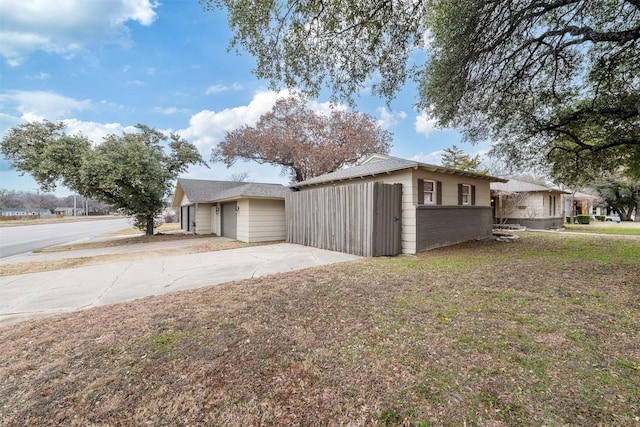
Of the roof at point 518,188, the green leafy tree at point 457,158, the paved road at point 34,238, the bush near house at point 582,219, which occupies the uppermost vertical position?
the green leafy tree at point 457,158

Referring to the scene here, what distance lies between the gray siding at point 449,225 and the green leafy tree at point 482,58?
281 cm

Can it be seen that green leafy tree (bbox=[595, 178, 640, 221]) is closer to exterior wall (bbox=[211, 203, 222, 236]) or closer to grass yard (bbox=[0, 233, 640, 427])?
grass yard (bbox=[0, 233, 640, 427])

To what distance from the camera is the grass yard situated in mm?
1899

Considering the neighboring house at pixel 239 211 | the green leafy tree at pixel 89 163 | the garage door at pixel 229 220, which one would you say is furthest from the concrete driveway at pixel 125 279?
the green leafy tree at pixel 89 163

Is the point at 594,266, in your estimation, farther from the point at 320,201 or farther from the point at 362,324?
the point at 320,201

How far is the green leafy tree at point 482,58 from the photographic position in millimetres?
5422

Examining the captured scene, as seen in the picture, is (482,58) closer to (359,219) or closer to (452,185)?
(452,185)

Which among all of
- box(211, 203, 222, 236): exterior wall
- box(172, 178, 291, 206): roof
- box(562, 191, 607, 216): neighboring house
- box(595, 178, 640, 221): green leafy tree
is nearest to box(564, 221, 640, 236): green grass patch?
box(562, 191, 607, 216): neighboring house

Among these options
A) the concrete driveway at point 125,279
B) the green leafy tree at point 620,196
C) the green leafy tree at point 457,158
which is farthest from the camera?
the green leafy tree at point 457,158

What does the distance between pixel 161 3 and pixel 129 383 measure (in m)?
8.03

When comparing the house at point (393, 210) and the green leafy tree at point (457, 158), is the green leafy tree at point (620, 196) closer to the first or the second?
the green leafy tree at point (457, 158)

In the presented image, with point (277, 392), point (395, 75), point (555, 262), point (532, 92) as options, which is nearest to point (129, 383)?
point (277, 392)

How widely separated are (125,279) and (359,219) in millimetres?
6201

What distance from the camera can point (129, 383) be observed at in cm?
224
